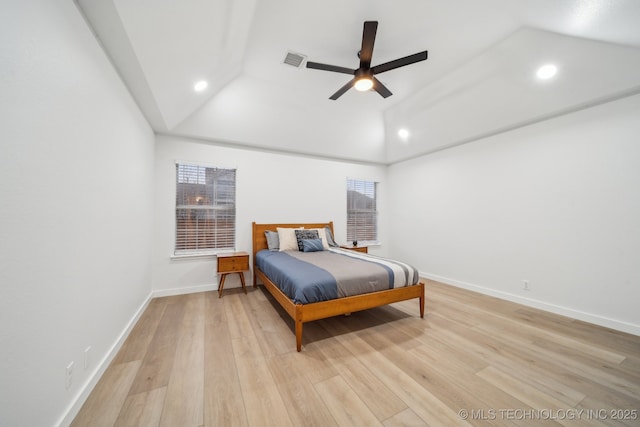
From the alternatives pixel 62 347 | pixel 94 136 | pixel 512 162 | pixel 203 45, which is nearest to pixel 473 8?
pixel 512 162

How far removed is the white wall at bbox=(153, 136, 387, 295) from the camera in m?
3.46

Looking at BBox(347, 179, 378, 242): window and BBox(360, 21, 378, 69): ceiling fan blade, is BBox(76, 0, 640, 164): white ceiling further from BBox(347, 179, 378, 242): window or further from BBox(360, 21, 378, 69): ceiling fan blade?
BBox(347, 179, 378, 242): window

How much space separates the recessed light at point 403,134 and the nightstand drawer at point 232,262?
3.65m

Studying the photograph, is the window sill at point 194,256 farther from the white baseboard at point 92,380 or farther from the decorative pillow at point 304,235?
the decorative pillow at point 304,235

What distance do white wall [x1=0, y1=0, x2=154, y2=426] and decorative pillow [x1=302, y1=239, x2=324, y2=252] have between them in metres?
2.37

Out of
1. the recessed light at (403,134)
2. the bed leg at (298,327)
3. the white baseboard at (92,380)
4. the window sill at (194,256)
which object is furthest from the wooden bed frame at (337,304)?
the recessed light at (403,134)

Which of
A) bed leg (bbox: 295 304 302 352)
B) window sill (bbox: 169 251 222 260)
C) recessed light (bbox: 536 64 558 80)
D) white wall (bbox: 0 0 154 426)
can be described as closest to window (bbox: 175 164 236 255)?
window sill (bbox: 169 251 222 260)

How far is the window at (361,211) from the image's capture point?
16.8 ft

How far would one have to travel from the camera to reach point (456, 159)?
4086 millimetres

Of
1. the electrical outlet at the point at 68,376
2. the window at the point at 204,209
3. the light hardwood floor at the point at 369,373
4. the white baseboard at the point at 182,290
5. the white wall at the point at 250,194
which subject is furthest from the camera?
the window at the point at 204,209

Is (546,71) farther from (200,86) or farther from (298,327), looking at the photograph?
(200,86)

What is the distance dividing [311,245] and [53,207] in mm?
2952

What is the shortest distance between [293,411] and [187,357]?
110cm

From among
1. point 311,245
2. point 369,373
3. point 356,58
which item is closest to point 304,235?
point 311,245
